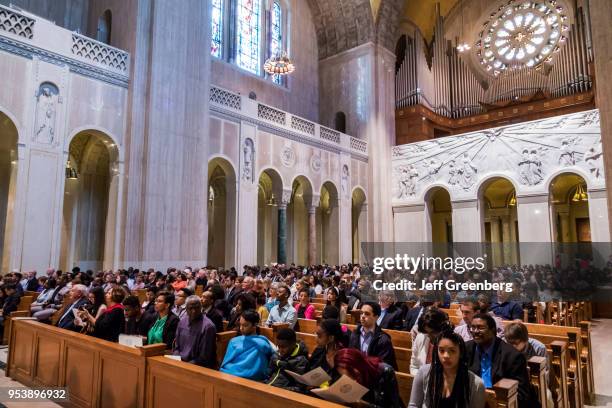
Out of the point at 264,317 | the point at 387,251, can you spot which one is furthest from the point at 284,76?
the point at 264,317

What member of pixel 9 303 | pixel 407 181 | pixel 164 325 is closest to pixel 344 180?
pixel 407 181

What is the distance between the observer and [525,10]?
2148 cm

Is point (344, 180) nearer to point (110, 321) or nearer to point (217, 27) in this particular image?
point (217, 27)

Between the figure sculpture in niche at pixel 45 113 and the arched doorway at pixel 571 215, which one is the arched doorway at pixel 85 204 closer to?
the figure sculpture in niche at pixel 45 113

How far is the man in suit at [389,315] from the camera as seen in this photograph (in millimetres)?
5500

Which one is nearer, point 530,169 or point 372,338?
point 372,338

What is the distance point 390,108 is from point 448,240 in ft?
25.5

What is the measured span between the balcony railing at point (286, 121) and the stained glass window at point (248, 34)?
3.16m

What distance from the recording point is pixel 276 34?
19406 millimetres

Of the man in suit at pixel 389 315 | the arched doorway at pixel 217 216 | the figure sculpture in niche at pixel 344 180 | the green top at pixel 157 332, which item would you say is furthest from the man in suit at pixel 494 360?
Result: the figure sculpture in niche at pixel 344 180

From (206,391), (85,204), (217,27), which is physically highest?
(217,27)

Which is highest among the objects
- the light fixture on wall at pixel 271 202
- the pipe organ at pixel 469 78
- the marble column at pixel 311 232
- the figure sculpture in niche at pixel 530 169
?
the pipe organ at pixel 469 78

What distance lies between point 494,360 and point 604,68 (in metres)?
3.12

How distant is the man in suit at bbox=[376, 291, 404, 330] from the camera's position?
217 inches
